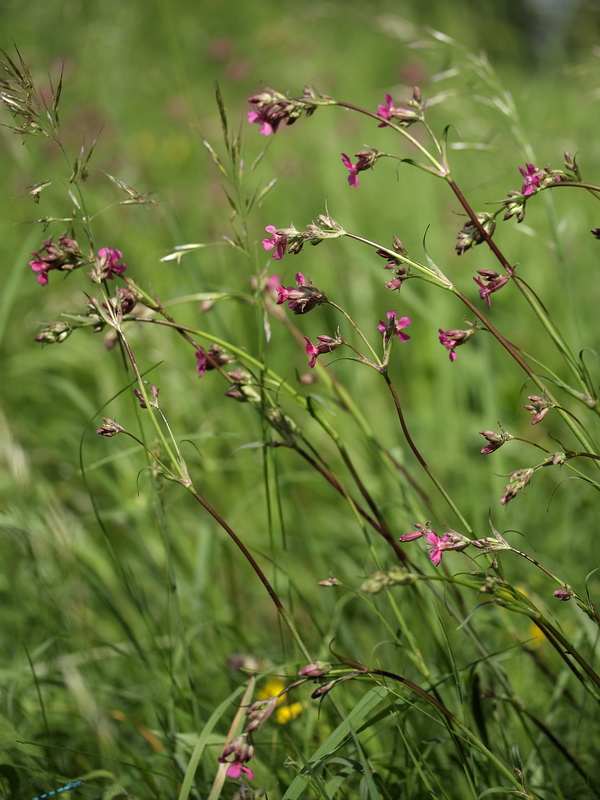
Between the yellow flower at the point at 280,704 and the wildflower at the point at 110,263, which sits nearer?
the wildflower at the point at 110,263

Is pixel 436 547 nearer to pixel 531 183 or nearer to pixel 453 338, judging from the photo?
pixel 453 338

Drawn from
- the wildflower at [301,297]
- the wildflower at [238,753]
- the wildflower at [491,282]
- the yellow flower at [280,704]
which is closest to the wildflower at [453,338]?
the wildflower at [491,282]

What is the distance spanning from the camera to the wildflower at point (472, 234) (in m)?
0.91

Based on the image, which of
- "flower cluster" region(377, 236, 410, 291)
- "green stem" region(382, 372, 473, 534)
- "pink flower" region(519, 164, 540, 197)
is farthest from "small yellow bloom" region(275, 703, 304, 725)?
"pink flower" region(519, 164, 540, 197)

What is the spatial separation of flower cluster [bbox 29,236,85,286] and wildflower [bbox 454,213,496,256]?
47cm

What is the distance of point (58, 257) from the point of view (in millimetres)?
951

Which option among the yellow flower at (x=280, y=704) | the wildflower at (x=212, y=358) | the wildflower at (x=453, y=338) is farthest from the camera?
the yellow flower at (x=280, y=704)

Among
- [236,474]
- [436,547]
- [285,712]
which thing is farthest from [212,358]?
[236,474]

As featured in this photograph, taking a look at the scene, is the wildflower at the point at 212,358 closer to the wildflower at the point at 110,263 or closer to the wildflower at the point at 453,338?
the wildflower at the point at 110,263

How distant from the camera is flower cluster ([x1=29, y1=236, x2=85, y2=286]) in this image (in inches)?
37.4

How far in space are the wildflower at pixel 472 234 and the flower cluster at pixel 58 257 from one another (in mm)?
471

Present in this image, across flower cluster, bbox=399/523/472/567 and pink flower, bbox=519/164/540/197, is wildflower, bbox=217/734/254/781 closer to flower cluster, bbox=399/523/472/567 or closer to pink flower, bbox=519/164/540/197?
flower cluster, bbox=399/523/472/567

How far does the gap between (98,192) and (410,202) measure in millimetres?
1642

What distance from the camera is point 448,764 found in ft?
4.09
